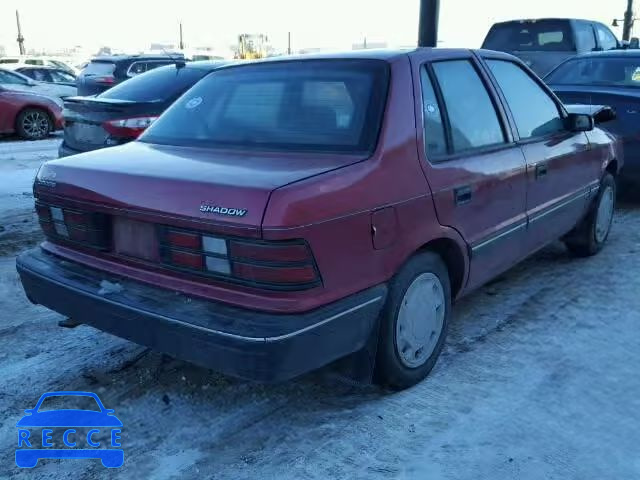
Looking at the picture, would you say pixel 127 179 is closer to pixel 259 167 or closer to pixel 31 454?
pixel 259 167

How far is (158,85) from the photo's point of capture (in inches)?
279

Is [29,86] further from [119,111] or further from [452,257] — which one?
[452,257]

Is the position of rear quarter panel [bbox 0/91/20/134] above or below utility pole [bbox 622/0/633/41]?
below

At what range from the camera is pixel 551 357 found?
3.56 m

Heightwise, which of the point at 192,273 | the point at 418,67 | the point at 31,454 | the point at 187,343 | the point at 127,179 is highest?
the point at 418,67

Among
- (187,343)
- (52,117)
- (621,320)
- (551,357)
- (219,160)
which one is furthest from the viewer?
(52,117)

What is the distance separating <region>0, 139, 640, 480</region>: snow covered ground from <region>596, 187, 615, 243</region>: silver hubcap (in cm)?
113

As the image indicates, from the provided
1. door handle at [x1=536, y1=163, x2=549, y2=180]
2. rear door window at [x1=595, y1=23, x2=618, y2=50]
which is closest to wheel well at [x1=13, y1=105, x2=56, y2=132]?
rear door window at [x1=595, y1=23, x2=618, y2=50]

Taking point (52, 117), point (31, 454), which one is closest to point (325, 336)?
point (31, 454)

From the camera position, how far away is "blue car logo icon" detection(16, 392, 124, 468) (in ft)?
8.91

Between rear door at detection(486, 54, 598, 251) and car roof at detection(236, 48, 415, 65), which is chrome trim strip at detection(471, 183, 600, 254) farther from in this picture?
car roof at detection(236, 48, 415, 65)

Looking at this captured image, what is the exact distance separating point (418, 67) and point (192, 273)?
60.6 inches

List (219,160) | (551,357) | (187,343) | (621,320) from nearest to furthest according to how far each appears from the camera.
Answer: (187,343) → (219,160) → (551,357) → (621,320)

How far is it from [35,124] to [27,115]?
22 cm
